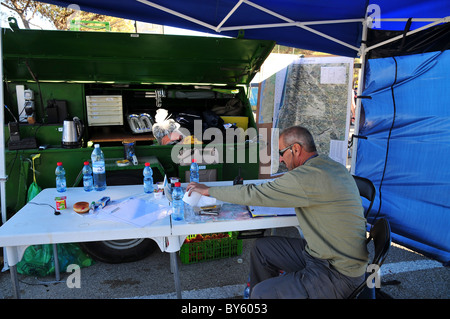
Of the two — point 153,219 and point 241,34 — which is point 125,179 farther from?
point 241,34

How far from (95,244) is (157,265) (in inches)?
23.9

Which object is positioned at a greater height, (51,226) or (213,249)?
(51,226)

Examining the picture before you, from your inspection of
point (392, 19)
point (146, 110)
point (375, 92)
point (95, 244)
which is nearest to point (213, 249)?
point (95, 244)

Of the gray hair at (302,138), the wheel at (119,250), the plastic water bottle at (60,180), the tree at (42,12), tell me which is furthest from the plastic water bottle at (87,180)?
the tree at (42,12)

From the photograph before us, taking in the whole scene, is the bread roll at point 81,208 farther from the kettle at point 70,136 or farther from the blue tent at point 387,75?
the kettle at point 70,136

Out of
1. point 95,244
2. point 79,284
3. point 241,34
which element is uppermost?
point 241,34

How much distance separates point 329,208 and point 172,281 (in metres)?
1.64

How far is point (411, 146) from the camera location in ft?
10.8

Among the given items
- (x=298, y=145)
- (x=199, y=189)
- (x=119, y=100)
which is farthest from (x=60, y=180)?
(x=298, y=145)

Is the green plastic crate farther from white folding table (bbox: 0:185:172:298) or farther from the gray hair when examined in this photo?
the gray hair

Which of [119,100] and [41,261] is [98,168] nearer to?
[41,261]

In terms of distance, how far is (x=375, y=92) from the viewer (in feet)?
12.0

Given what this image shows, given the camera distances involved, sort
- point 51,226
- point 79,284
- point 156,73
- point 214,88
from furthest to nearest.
A: point 214,88 → point 156,73 → point 79,284 → point 51,226

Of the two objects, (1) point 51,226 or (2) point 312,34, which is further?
(2) point 312,34
